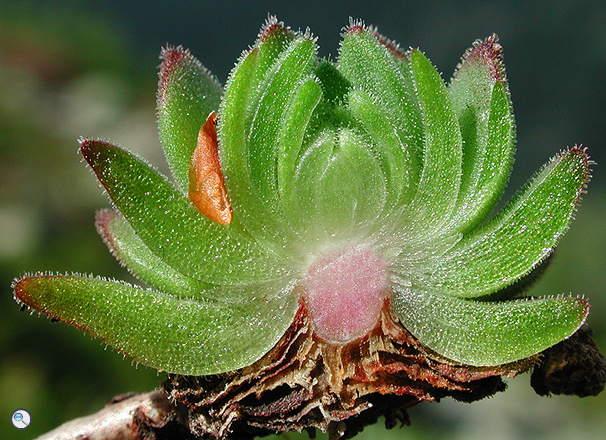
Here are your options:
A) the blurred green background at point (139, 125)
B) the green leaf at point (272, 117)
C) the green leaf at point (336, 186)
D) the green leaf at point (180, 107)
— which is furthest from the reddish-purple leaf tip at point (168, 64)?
the blurred green background at point (139, 125)

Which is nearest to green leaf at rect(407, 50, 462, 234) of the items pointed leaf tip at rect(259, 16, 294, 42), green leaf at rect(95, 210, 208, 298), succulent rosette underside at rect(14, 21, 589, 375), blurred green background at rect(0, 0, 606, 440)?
succulent rosette underside at rect(14, 21, 589, 375)

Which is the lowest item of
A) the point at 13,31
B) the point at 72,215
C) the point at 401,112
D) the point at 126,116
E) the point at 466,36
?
the point at 401,112

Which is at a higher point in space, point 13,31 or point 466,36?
point 466,36

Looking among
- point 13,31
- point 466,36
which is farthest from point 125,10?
point 466,36

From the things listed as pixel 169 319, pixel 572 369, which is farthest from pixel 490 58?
pixel 169 319

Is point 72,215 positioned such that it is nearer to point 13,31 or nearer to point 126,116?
point 126,116

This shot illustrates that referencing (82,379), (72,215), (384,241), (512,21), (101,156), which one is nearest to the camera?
(101,156)

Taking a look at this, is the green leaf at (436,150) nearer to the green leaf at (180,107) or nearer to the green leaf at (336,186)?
the green leaf at (336,186)
